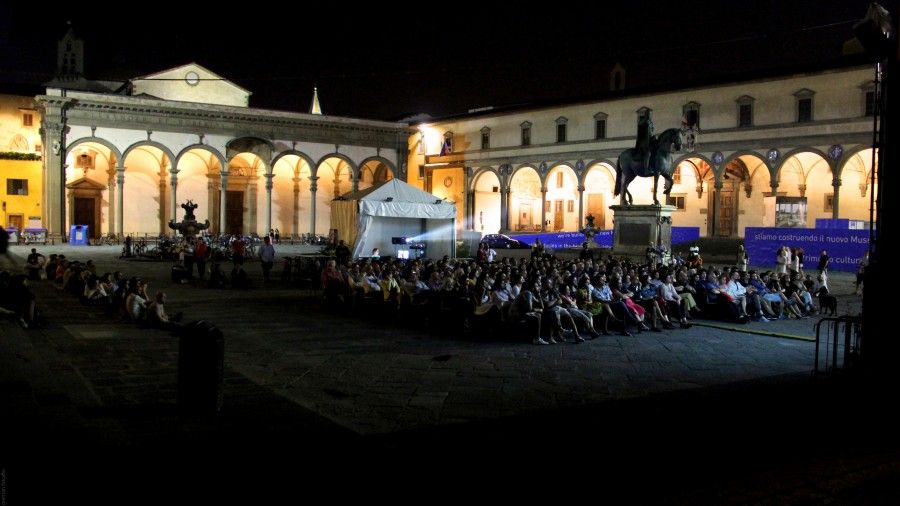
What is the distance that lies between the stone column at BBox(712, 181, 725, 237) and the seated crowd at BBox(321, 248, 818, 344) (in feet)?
72.5

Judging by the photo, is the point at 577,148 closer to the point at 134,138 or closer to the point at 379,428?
the point at 134,138

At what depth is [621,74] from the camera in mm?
52312

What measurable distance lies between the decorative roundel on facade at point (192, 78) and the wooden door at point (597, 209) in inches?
986

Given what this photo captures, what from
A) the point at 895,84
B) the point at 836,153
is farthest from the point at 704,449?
→ the point at 836,153

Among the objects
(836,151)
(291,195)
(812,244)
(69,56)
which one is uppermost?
(69,56)

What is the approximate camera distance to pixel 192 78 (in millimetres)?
43625

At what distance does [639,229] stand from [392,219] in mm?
7795

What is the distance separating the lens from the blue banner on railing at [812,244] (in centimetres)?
2559

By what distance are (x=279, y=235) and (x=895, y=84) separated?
39.7 m

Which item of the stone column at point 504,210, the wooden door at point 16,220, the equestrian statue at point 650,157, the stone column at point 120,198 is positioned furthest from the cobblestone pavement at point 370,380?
the stone column at point 504,210

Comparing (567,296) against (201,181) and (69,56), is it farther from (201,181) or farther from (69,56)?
(69,56)

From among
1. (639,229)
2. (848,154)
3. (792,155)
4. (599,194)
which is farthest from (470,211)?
(639,229)

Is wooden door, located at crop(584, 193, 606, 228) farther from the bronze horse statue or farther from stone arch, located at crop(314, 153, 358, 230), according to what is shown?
the bronze horse statue

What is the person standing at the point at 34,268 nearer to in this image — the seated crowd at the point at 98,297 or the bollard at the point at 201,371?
the seated crowd at the point at 98,297
